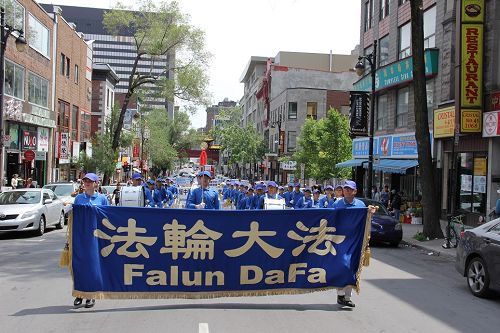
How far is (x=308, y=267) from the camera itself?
770 cm

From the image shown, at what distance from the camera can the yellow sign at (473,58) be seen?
67.2 ft

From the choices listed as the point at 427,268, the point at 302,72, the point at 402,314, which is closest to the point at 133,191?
the point at 427,268

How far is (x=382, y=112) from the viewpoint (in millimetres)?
32781

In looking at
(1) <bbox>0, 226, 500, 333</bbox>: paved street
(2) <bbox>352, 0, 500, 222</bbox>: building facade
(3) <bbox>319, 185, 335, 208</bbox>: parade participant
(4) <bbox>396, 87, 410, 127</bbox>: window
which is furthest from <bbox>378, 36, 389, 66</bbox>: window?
(1) <bbox>0, 226, 500, 333</bbox>: paved street

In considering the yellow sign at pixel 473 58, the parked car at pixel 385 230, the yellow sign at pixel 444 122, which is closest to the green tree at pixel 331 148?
the yellow sign at pixel 444 122

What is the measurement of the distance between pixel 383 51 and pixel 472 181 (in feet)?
44.5

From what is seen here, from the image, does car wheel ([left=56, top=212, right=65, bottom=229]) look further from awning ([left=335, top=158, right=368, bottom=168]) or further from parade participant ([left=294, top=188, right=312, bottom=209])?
awning ([left=335, top=158, right=368, bottom=168])

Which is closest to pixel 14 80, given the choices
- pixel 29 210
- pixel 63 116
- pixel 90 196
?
pixel 63 116

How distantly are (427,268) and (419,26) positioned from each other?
8347 mm

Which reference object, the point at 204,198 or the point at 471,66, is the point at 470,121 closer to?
the point at 471,66

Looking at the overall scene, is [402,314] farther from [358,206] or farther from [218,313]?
[218,313]

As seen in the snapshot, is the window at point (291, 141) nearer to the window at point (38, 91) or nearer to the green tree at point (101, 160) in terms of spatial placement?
the green tree at point (101, 160)

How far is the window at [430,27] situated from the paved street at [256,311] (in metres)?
19.1

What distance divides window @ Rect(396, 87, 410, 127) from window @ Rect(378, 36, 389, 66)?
3.26m
